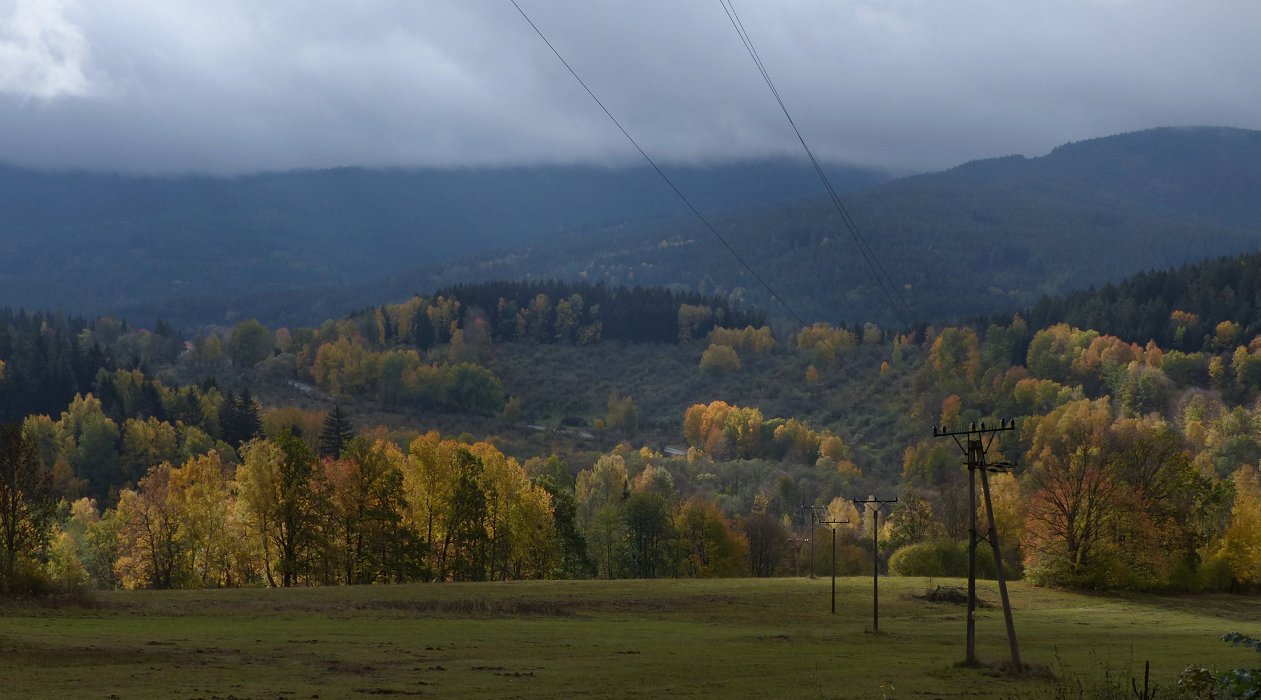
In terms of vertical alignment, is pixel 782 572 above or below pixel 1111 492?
below

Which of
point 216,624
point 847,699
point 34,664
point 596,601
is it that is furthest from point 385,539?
point 847,699

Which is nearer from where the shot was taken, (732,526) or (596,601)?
(596,601)

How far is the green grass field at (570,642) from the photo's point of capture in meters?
42.4

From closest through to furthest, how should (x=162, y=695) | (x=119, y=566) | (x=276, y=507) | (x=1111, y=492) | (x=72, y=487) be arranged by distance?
(x=162, y=695) < (x=276, y=507) < (x=1111, y=492) < (x=119, y=566) < (x=72, y=487)

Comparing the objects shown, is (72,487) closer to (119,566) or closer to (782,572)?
(119,566)

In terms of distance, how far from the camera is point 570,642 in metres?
58.2

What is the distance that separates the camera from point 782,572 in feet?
519

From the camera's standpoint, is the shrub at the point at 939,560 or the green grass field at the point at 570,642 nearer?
the green grass field at the point at 570,642

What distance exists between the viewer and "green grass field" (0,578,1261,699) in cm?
4238

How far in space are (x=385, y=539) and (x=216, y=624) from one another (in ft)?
128

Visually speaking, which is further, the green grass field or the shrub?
the shrub

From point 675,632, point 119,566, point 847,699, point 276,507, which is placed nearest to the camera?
point 847,699

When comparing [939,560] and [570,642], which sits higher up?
[939,560]

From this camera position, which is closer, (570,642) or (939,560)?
(570,642)
